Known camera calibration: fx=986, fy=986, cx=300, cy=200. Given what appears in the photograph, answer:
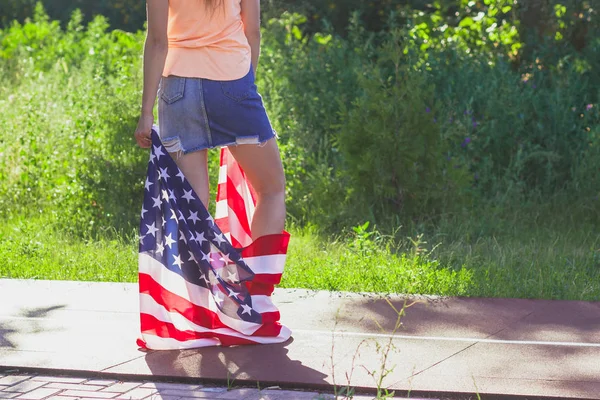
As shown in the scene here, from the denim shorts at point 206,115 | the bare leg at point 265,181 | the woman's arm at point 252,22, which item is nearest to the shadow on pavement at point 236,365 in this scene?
the bare leg at point 265,181

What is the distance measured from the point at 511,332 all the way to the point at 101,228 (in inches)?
156

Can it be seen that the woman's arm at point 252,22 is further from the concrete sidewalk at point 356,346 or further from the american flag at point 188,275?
the concrete sidewalk at point 356,346

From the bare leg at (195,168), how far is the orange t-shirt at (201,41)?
14.8 inches

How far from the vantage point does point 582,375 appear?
4180 millimetres

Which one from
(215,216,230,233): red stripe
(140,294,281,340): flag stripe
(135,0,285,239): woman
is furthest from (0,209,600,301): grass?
(135,0,285,239): woman

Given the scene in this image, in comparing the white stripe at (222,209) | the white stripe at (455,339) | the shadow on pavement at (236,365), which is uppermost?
the white stripe at (222,209)

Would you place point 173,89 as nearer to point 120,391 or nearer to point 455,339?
point 120,391

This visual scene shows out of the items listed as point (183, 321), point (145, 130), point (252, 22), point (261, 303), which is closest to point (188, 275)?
point (183, 321)

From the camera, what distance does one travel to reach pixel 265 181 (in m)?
4.72

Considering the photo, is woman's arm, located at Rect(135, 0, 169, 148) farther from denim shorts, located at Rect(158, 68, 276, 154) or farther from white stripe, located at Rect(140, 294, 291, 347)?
white stripe, located at Rect(140, 294, 291, 347)

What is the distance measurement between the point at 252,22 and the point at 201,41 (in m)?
0.39

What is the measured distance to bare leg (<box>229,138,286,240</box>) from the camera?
15.3ft

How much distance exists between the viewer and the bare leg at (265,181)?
4652 millimetres

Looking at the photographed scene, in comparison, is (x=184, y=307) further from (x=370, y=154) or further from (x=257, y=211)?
(x=370, y=154)
